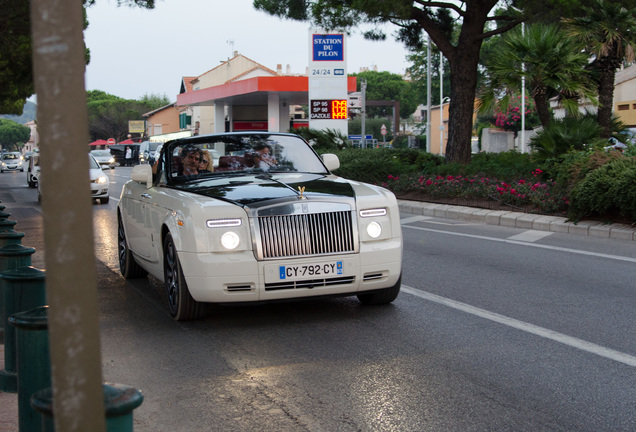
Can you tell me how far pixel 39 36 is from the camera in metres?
1.89

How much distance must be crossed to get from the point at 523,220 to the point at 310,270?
8.76m

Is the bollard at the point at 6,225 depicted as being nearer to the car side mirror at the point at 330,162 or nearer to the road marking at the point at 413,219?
the car side mirror at the point at 330,162

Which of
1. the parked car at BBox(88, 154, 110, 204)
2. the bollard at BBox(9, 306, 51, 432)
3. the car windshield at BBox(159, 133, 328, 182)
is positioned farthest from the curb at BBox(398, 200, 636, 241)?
the bollard at BBox(9, 306, 51, 432)

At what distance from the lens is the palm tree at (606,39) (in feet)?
59.4

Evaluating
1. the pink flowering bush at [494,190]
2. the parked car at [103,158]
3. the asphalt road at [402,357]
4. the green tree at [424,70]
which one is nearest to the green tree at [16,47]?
the parked car at [103,158]

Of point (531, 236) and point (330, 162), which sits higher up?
point (330, 162)

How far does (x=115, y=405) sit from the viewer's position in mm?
2275

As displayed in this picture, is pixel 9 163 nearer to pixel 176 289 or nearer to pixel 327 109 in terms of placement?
pixel 327 109

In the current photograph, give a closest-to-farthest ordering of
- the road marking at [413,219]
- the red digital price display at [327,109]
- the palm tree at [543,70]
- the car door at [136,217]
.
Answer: the car door at [136,217] → the road marking at [413,219] → the palm tree at [543,70] → the red digital price display at [327,109]

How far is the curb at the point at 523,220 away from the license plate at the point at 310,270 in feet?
24.6

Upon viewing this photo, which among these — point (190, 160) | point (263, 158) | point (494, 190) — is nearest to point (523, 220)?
point (494, 190)

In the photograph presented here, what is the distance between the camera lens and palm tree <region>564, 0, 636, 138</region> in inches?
713

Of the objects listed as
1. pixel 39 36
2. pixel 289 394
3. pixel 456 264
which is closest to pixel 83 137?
pixel 39 36

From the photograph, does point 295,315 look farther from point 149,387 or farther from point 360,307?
point 149,387
